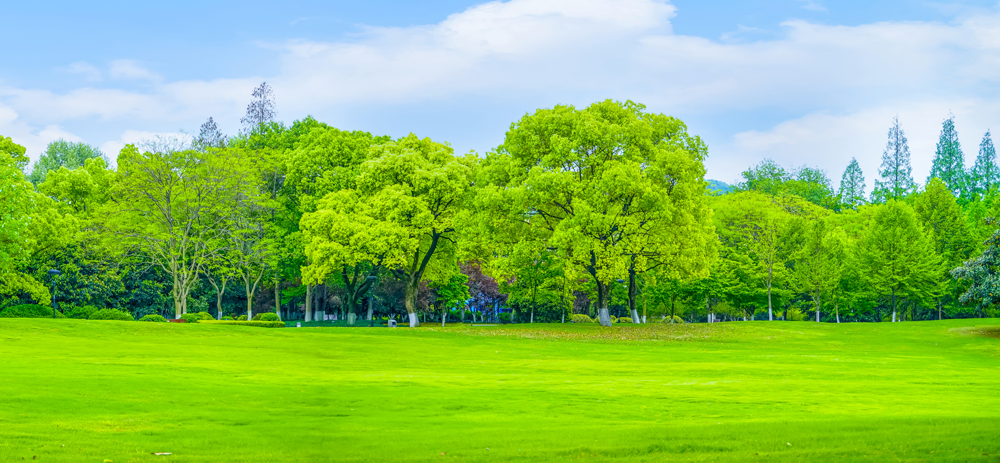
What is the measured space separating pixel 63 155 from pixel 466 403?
112 m

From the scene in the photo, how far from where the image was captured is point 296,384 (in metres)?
22.0

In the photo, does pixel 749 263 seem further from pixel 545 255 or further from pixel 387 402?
pixel 387 402

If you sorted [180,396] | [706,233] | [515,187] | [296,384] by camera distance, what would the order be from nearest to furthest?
1. [180,396]
2. [296,384]
3. [515,187]
4. [706,233]

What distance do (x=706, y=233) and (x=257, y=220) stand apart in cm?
3626

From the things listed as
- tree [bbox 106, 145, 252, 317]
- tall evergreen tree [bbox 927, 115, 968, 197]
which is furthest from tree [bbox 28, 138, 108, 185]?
tall evergreen tree [bbox 927, 115, 968, 197]

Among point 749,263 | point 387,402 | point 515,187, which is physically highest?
point 515,187

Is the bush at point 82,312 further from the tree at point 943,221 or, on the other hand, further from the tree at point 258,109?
the tree at point 943,221

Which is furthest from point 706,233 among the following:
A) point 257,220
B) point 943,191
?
point 257,220

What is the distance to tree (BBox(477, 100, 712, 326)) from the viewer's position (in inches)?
1854

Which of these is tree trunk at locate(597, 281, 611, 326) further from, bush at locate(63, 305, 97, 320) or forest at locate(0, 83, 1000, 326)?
bush at locate(63, 305, 97, 320)

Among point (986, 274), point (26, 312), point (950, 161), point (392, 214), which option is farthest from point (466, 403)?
point (950, 161)

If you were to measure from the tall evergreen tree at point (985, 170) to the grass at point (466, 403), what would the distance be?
77236 millimetres

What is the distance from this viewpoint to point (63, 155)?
110750 mm

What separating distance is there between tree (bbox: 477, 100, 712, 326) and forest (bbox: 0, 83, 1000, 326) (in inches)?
5.5
